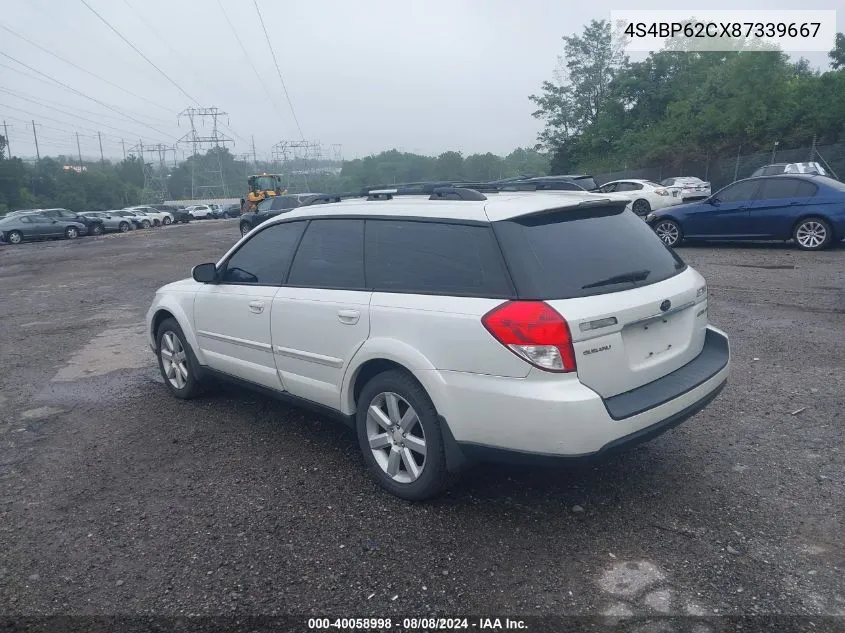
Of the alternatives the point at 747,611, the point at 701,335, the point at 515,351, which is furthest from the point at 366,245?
the point at 747,611

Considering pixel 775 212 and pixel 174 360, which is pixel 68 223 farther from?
pixel 775 212

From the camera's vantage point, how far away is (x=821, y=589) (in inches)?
110

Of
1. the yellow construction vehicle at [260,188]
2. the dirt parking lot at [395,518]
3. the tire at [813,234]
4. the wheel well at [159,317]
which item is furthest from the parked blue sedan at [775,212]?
the yellow construction vehicle at [260,188]

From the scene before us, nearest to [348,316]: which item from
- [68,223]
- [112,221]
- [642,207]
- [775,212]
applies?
[775,212]

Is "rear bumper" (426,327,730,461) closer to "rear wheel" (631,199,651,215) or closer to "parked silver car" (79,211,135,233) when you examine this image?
"rear wheel" (631,199,651,215)

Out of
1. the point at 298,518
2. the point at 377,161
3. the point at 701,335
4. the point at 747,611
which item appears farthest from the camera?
the point at 377,161

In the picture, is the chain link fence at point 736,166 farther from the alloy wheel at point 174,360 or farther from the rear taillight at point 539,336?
the rear taillight at point 539,336

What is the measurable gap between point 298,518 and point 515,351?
60.8 inches

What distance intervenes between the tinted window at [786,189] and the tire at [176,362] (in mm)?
11145

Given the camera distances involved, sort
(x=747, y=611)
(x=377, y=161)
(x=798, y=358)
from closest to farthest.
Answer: (x=747, y=611)
(x=798, y=358)
(x=377, y=161)

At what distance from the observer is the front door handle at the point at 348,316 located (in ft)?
12.5

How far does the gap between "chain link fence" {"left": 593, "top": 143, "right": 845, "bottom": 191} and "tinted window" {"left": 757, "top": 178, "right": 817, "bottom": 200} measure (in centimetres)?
1631

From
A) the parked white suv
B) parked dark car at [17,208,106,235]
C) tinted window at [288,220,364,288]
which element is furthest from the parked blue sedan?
parked dark car at [17,208,106,235]

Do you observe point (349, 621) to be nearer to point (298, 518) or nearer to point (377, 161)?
point (298, 518)
